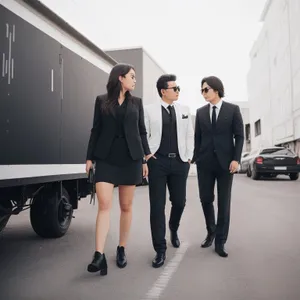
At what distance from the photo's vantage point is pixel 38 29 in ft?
12.6

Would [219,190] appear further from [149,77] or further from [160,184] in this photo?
[149,77]

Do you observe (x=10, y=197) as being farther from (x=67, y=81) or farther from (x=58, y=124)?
(x=67, y=81)

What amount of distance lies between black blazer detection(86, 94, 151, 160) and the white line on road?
3.58ft

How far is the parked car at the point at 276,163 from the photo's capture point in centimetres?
1548

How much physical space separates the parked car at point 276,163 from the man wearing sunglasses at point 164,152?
12307 mm

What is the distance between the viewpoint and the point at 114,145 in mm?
3551

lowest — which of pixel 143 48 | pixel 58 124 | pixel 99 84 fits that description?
pixel 58 124

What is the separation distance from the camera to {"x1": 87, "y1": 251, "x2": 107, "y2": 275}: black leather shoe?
3356 mm

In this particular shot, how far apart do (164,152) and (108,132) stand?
0.72 metres

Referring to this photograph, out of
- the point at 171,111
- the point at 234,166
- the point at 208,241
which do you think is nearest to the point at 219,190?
the point at 234,166

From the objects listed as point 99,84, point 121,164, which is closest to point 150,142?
point 121,164

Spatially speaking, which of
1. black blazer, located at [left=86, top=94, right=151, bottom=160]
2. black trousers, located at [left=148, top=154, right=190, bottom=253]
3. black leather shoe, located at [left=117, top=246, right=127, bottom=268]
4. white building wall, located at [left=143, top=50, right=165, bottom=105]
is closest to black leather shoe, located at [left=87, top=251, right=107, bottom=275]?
black leather shoe, located at [left=117, top=246, right=127, bottom=268]

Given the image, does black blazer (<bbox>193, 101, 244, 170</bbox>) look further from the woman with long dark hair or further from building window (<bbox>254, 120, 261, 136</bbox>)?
building window (<bbox>254, 120, 261, 136</bbox>)

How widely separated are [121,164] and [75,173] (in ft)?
4.50
